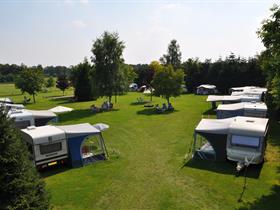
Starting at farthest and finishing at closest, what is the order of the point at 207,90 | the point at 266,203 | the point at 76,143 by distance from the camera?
the point at 207,90 < the point at 76,143 < the point at 266,203

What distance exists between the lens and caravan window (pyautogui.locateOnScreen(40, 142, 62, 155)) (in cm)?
1266

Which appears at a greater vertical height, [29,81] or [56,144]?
[29,81]

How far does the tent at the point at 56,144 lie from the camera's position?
1252 cm

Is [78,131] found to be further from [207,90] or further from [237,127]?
[207,90]

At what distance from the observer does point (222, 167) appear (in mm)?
12938

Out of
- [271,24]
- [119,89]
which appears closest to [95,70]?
[119,89]

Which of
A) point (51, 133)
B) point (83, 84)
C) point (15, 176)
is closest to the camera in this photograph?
point (15, 176)

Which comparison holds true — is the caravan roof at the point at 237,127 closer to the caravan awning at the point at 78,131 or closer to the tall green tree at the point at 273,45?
the tall green tree at the point at 273,45

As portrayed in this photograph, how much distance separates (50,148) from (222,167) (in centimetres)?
899

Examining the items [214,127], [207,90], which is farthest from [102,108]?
[207,90]

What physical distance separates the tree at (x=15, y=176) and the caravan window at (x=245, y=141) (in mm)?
9608

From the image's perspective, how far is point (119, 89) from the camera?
111ft

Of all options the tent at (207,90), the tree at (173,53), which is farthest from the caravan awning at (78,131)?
the tree at (173,53)

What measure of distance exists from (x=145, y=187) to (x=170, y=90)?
21.7 meters
